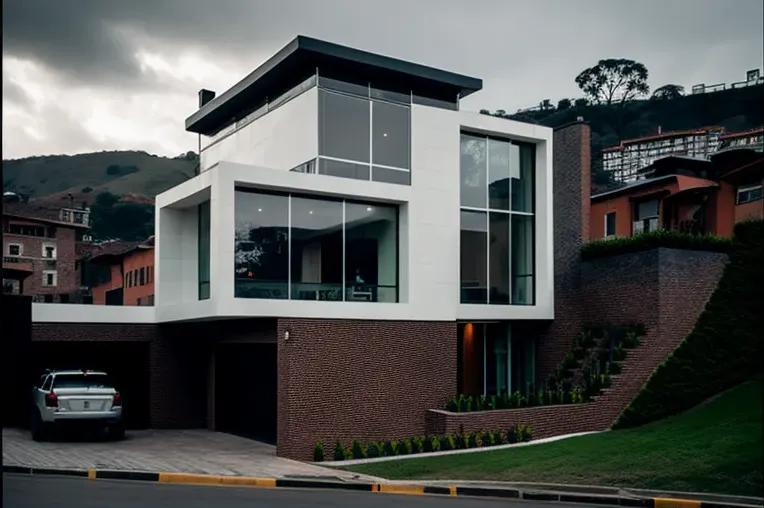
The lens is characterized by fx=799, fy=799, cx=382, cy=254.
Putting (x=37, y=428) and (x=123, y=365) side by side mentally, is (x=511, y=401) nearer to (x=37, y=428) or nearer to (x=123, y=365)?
(x=123, y=365)

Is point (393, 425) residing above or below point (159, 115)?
below

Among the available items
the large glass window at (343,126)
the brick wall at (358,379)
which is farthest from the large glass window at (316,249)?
the large glass window at (343,126)

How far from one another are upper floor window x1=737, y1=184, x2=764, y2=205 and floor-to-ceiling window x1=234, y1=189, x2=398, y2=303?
12.4 meters

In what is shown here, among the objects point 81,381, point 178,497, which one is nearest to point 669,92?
point 81,381

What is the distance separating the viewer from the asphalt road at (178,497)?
37.1ft

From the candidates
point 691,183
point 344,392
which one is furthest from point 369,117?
point 691,183

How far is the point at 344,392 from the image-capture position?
1844cm

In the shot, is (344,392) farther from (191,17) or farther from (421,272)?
(191,17)

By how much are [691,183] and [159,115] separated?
66.7 ft

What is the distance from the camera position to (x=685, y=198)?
32.3 m

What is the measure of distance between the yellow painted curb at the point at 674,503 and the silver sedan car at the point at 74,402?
12.2 metres

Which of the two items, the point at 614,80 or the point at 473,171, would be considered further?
the point at 614,80

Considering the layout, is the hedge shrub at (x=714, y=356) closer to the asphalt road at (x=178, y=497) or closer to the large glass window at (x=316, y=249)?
the large glass window at (x=316, y=249)

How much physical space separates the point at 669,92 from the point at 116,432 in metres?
92.4
